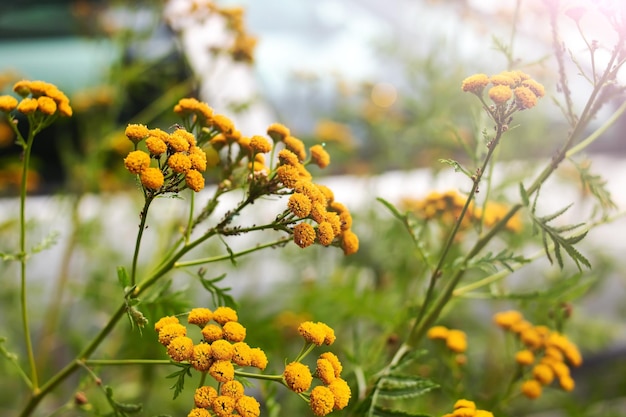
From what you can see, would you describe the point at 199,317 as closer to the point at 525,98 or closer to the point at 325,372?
the point at 325,372

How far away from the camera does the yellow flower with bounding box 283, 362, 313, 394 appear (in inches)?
28.7

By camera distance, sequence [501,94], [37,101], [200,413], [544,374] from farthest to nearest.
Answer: [544,374] → [37,101] → [501,94] → [200,413]

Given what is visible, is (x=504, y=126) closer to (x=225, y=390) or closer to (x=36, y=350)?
(x=225, y=390)

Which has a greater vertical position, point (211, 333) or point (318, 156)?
point (318, 156)

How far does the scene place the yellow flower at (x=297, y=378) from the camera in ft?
2.39

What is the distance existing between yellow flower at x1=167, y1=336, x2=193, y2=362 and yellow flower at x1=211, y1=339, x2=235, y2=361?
0.08 ft

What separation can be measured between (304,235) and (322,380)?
170 mm

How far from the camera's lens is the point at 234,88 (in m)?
2.36

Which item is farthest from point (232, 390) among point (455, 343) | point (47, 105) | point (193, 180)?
point (455, 343)

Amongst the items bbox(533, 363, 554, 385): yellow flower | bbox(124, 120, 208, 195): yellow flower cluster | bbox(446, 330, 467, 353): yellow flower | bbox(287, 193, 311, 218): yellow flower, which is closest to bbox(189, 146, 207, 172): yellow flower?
bbox(124, 120, 208, 195): yellow flower cluster

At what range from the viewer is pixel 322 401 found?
720 millimetres

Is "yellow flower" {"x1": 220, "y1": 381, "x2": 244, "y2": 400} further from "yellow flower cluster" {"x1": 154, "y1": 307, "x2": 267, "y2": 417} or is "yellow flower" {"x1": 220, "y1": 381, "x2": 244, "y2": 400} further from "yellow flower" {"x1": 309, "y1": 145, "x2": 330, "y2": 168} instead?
"yellow flower" {"x1": 309, "y1": 145, "x2": 330, "y2": 168}

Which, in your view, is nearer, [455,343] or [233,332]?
[233,332]

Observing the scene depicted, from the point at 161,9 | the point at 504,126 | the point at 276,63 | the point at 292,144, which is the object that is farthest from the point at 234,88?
the point at 504,126
